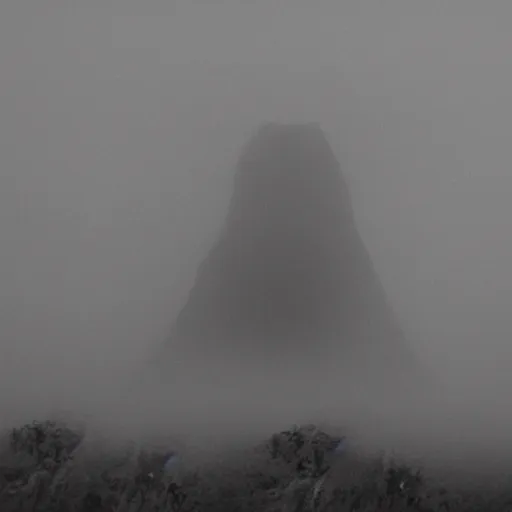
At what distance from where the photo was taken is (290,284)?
4273 mm

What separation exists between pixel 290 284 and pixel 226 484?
1576 millimetres

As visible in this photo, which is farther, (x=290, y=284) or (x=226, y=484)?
(x=290, y=284)

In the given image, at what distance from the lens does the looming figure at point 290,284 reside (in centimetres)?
402

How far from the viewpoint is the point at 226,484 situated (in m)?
3.10

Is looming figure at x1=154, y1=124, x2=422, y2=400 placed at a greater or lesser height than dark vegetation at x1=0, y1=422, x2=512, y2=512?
greater

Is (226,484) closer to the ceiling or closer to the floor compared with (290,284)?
closer to the floor

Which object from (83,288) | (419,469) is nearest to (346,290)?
(419,469)

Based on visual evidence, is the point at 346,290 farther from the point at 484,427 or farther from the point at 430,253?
the point at 484,427

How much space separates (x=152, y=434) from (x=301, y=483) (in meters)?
0.95

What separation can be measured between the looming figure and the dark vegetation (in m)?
0.80

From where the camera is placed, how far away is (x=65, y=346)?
13.3 feet

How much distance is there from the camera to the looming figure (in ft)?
13.2

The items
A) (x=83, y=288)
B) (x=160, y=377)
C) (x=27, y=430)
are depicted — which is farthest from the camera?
(x=83, y=288)

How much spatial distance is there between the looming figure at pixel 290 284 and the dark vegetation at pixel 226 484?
2.62ft
